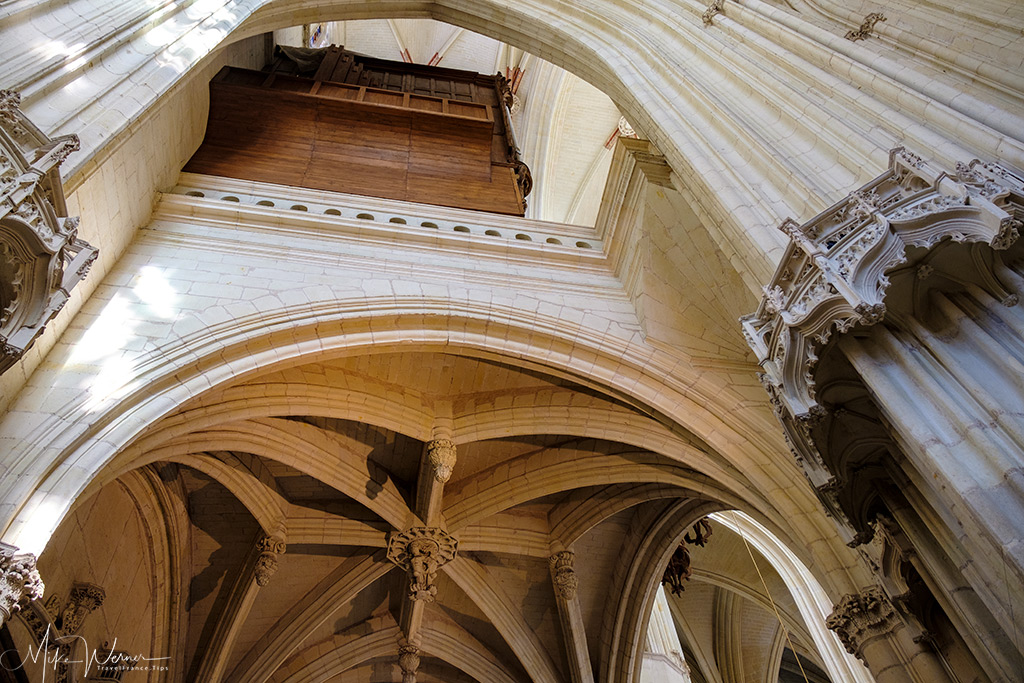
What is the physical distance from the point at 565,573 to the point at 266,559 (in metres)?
3.36

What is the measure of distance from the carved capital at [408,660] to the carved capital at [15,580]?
558 centimetres

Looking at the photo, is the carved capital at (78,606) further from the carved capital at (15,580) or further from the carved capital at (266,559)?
the carved capital at (15,580)

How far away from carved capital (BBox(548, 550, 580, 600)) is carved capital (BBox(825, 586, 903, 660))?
396 cm

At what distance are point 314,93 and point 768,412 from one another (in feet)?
23.4

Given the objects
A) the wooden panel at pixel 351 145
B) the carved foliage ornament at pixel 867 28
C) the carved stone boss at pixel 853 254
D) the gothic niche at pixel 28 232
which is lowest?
the carved stone boss at pixel 853 254

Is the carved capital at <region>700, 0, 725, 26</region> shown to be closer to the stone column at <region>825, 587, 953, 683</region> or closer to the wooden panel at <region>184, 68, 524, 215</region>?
the wooden panel at <region>184, 68, 524, 215</region>

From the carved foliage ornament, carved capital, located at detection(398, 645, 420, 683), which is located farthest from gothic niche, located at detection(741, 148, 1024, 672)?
carved capital, located at detection(398, 645, 420, 683)

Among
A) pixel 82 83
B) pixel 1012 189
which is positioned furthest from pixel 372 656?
pixel 1012 189

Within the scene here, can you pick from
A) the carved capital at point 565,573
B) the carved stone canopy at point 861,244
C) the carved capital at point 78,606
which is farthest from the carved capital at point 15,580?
the carved capital at point 565,573

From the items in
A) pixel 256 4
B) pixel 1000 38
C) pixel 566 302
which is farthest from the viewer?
pixel 256 4

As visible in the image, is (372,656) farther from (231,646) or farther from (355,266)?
(355,266)

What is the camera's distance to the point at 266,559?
24.1 ft

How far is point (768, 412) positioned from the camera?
221 inches

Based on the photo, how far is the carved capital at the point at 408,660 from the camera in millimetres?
8344
